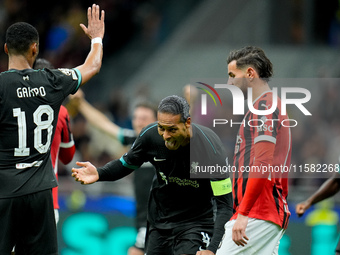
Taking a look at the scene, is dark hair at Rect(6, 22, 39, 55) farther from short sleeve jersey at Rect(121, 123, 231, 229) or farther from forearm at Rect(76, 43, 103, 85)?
short sleeve jersey at Rect(121, 123, 231, 229)

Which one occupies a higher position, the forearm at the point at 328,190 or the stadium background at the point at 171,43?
the stadium background at the point at 171,43

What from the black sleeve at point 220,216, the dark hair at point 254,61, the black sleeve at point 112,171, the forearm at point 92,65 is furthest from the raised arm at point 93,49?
the black sleeve at point 220,216

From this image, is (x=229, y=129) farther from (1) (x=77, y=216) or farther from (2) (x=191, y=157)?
(2) (x=191, y=157)

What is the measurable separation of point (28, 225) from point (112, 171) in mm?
867

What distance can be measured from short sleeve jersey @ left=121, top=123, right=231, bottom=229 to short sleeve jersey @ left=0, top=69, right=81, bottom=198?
2.71 ft

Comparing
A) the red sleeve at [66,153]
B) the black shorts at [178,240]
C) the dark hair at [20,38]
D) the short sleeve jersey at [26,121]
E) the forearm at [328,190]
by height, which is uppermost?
the dark hair at [20,38]

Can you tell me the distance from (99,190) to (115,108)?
10.7 ft

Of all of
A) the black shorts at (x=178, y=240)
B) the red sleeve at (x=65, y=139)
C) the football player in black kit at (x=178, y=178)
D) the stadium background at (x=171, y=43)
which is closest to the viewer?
the football player in black kit at (x=178, y=178)

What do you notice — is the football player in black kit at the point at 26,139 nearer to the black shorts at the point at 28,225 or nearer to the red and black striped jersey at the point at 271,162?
the black shorts at the point at 28,225

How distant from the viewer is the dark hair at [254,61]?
19.1 ft

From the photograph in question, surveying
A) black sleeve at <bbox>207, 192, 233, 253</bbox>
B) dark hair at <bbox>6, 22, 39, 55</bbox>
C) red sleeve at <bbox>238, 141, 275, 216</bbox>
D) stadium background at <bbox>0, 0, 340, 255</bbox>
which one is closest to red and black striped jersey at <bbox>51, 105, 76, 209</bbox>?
dark hair at <bbox>6, 22, 39, 55</bbox>

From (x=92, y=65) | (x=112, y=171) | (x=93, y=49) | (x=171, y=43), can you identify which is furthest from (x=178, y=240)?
(x=171, y=43)

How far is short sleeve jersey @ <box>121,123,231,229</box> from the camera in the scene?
228 inches

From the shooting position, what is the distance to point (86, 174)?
575 cm
